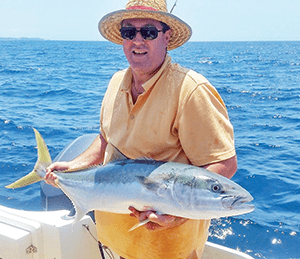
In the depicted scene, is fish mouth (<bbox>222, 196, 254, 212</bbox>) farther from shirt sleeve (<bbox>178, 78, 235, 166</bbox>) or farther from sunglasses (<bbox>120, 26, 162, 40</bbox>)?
sunglasses (<bbox>120, 26, 162, 40</bbox>)

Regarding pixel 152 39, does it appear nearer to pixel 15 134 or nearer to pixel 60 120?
pixel 15 134

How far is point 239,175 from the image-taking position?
24.8ft

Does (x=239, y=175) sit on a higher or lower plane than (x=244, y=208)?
lower

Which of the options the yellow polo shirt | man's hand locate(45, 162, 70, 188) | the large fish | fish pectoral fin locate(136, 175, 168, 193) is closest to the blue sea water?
the yellow polo shirt

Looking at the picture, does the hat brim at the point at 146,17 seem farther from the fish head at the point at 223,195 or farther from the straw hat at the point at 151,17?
the fish head at the point at 223,195

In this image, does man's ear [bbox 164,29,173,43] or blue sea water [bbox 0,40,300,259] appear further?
blue sea water [bbox 0,40,300,259]

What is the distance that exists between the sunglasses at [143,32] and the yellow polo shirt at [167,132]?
0.66 ft

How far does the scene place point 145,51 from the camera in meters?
2.52

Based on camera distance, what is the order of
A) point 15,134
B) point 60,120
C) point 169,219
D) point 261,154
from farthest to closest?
point 60,120 → point 15,134 → point 261,154 → point 169,219

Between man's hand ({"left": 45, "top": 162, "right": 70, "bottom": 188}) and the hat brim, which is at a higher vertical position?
the hat brim

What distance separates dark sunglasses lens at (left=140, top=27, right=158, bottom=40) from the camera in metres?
2.51

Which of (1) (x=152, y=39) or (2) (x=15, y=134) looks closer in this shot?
(1) (x=152, y=39)

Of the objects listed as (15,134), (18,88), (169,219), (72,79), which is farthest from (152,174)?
(72,79)

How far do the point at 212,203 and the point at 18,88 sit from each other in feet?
59.2
